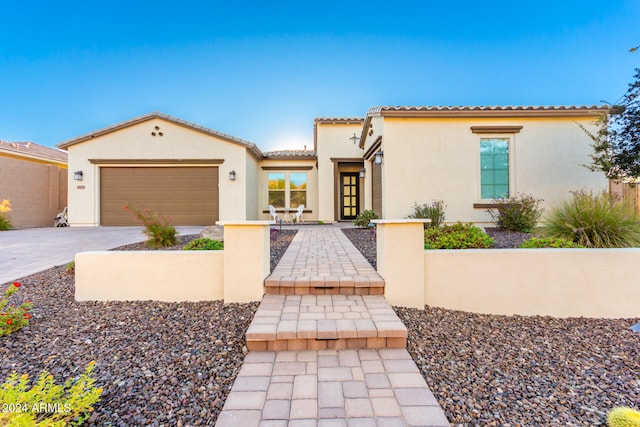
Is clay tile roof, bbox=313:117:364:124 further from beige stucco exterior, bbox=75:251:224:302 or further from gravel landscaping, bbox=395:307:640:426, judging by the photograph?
gravel landscaping, bbox=395:307:640:426

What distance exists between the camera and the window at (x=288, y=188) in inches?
546

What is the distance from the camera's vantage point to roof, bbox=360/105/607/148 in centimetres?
807

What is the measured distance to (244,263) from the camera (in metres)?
3.06

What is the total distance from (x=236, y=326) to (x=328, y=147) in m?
11.4

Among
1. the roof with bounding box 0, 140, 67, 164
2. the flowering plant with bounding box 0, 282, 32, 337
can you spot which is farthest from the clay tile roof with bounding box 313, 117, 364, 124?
the roof with bounding box 0, 140, 67, 164

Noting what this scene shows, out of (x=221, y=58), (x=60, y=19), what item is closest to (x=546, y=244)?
(x=221, y=58)

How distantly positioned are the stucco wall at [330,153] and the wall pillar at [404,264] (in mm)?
10092

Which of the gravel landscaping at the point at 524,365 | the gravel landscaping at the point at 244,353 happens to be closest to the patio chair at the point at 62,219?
the gravel landscaping at the point at 244,353

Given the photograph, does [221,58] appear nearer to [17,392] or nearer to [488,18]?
[488,18]

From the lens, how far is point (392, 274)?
306 centimetres

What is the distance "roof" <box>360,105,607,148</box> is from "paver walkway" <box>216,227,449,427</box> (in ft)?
20.8

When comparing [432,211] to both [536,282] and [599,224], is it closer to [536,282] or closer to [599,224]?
[599,224]

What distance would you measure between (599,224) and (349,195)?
10016 mm

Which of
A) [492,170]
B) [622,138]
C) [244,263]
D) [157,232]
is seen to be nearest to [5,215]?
[157,232]
